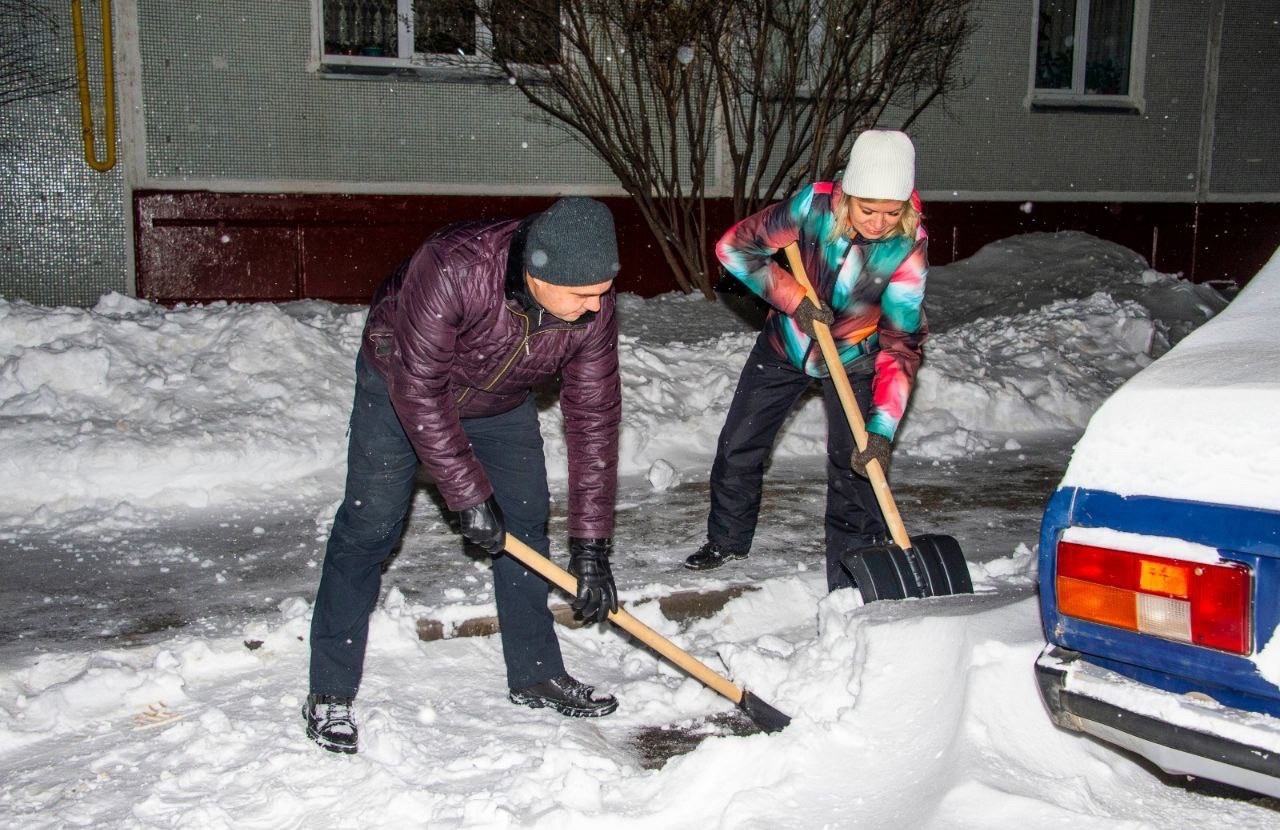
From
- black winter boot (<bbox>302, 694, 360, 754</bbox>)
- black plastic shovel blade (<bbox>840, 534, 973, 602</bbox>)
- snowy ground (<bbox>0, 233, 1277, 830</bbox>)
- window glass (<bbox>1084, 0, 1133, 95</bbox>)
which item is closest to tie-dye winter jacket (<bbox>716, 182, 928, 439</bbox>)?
black plastic shovel blade (<bbox>840, 534, 973, 602</bbox>)

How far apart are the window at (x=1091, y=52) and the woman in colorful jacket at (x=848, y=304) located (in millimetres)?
9015

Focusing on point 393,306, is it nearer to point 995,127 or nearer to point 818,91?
point 818,91

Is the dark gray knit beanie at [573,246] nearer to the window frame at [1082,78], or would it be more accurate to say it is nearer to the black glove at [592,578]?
the black glove at [592,578]

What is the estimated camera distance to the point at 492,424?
3.21m

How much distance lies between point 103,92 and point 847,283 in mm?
7055

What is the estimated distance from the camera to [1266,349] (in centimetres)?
236

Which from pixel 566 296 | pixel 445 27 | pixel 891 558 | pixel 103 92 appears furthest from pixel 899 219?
pixel 103 92

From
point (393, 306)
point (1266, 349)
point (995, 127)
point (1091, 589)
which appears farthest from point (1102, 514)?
point (995, 127)

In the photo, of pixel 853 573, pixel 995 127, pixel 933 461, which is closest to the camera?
pixel 853 573

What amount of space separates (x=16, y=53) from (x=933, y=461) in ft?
23.6

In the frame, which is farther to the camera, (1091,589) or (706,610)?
(706,610)

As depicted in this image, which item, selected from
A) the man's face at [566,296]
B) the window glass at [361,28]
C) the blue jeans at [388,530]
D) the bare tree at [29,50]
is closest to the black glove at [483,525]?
the blue jeans at [388,530]

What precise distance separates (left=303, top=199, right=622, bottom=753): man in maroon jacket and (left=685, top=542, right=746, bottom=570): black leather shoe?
117 cm

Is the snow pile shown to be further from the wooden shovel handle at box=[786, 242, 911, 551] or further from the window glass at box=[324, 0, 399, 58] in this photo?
the window glass at box=[324, 0, 399, 58]
